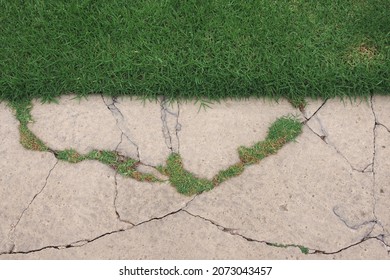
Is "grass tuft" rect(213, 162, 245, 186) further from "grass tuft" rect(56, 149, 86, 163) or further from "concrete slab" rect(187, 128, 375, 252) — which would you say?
"grass tuft" rect(56, 149, 86, 163)

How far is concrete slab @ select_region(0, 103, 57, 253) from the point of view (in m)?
2.23

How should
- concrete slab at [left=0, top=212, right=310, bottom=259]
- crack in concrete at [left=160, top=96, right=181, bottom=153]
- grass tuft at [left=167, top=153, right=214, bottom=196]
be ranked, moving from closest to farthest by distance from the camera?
1. concrete slab at [left=0, top=212, right=310, bottom=259]
2. grass tuft at [left=167, top=153, right=214, bottom=196]
3. crack in concrete at [left=160, top=96, right=181, bottom=153]

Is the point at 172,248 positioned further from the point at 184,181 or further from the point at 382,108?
the point at 382,108

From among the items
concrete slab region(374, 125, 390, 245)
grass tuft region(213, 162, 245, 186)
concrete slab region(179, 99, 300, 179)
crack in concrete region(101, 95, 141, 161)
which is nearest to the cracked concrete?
crack in concrete region(101, 95, 141, 161)

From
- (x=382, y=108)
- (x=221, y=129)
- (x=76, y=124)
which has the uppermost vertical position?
(x=382, y=108)

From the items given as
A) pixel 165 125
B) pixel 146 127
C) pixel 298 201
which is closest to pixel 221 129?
pixel 165 125

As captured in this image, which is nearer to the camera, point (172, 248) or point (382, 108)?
point (172, 248)

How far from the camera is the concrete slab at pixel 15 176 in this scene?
2232 mm

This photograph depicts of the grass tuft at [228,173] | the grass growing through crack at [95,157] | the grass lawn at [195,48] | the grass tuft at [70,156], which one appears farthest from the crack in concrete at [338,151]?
the grass tuft at [70,156]

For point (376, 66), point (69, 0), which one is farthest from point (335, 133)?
point (69, 0)

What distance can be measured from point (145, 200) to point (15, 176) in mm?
729

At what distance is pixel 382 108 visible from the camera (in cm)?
245

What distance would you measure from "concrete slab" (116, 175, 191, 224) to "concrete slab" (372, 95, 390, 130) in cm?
119

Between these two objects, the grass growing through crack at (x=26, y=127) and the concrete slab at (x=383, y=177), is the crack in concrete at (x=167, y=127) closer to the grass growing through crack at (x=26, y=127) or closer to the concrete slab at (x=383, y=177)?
the grass growing through crack at (x=26, y=127)
